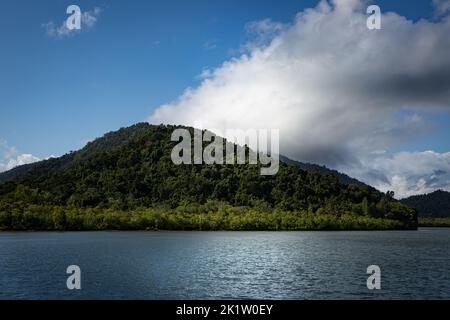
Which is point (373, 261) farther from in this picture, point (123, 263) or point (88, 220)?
point (88, 220)

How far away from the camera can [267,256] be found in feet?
300

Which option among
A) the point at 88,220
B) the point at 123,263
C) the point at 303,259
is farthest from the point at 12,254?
→ the point at 88,220

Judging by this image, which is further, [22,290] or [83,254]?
[83,254]

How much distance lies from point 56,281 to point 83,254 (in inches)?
1321

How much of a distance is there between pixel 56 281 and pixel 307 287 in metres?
28.8

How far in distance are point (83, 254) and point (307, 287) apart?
49919 mm

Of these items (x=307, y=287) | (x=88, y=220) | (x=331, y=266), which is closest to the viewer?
(x=307, y=287)

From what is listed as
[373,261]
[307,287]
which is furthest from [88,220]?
[307,287]

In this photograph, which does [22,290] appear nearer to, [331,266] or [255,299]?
[255,299]

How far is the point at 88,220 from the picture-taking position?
19612 cm
